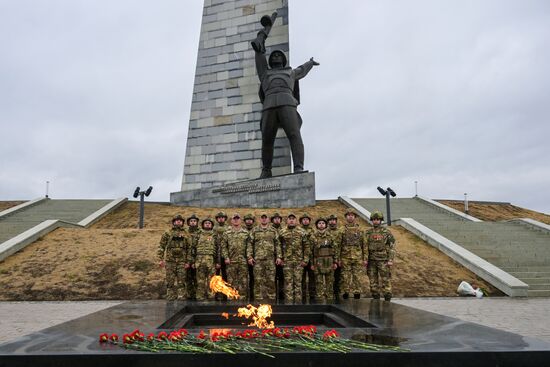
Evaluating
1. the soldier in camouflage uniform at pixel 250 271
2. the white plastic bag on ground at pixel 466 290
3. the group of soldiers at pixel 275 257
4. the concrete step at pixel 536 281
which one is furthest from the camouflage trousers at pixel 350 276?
the concrete step at pixel 536 281

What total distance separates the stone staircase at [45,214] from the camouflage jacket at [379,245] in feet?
32.1

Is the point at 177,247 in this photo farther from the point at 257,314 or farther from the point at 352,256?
the point at 257,314

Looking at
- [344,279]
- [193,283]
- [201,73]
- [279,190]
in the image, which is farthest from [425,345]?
[201,73]

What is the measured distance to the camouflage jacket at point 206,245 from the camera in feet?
21.8

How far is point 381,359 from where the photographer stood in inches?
104

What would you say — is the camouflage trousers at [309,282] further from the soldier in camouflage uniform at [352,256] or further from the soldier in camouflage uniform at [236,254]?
the soldier in camouflage uniform at [236,254]

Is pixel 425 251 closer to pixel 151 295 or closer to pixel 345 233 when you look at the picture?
pixel 345 233

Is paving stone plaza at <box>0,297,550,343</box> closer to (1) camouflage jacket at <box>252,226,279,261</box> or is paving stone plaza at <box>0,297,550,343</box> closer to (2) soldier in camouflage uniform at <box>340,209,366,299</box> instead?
(2) soldier in camouflage uniform at <box>340,209,366,299</box>

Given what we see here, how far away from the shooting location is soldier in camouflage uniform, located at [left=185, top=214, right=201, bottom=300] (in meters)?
6.78

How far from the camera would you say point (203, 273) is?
662 cm

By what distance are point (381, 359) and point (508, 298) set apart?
278 inches

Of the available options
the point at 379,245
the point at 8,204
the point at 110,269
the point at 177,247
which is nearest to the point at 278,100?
the point at 110,269

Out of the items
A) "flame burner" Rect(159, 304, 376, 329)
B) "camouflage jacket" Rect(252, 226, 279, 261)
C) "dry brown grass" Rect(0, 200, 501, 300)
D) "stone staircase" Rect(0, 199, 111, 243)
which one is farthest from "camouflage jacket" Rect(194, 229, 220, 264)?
"stone staircase" Rect(0, 199, 111, 243)

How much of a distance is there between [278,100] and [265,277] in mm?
9153
